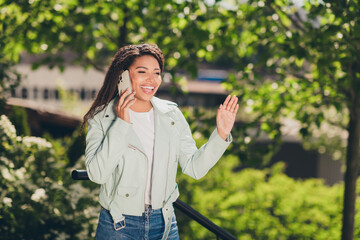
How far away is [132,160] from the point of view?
2354 mm

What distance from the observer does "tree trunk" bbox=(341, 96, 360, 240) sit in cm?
479

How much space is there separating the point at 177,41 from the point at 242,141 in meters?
1.64

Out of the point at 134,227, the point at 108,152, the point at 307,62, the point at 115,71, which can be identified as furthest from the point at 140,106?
the point at 307,62

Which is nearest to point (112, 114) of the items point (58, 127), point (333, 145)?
point (58, 127)

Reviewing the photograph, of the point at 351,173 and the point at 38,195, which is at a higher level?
the point at 351,173

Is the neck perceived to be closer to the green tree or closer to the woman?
the woman

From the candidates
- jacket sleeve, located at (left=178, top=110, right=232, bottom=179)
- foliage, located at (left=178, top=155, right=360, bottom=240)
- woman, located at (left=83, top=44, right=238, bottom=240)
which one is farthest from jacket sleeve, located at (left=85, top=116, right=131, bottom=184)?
foliage, located at (left=178, top=155, right=360, bottom=240)

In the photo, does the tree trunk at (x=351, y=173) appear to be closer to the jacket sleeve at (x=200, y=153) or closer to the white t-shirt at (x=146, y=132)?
the jacket sleeve at (x=200, y=153)

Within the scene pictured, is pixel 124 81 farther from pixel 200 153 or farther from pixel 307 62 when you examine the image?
pixel 307 62

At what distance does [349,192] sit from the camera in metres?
4.82

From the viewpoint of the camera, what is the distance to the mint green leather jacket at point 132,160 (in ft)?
7.43

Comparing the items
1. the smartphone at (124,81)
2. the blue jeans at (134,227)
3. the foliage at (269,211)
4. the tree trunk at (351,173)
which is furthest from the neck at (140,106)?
the foliage at (269,211)

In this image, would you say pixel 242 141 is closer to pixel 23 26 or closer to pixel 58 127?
pixel 23 26

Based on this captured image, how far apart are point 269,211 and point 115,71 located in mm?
5168
